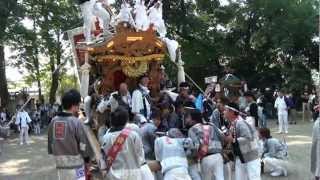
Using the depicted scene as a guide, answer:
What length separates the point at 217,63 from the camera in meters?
33.9

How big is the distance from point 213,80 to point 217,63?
66.8 feet

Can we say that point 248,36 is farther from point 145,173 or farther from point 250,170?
point 145,173

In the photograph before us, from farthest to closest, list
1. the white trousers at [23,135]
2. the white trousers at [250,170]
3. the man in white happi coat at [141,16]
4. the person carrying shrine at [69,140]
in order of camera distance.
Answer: the white trousers at [23,135], the man in white happi coat at [141,16], the white trousers at [250,170], the person carrying shrine at [69,140]

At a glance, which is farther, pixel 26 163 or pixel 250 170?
pixel 26 163

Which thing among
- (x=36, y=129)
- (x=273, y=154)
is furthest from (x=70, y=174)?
(x=36, y=129)

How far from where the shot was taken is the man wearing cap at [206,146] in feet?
28.1

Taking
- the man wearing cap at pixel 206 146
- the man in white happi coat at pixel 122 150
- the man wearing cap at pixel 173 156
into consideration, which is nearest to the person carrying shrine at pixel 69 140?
the man in white happi coat at pixel 122 150

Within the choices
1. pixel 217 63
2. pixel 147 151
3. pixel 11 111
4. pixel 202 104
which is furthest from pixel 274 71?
pixel 147 151

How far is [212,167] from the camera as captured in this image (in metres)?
8.67

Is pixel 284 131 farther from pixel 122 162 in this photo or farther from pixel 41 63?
pixel 41 63

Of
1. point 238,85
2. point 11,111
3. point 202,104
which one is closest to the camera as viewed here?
point 202,104

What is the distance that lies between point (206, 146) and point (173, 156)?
22.0 inches

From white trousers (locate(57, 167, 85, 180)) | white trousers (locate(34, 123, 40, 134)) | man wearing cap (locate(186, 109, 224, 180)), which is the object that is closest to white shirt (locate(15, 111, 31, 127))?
white trousers (locate(34, 123, 40, 134))

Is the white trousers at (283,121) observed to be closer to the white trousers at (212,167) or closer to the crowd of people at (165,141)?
the crowd of people at (165,141)
